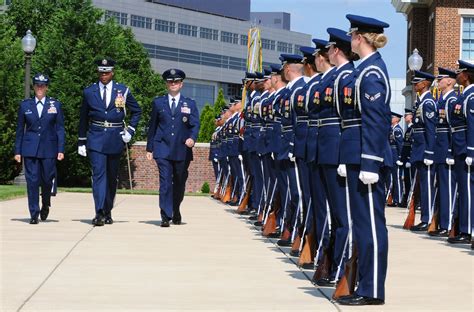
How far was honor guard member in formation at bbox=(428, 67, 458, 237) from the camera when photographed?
1602cm

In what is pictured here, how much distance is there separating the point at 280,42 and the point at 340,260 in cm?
13720

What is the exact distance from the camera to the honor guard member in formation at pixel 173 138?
56.5 ft

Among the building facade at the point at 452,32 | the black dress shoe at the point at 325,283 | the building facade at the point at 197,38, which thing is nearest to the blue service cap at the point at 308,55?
the black dress shoe at the point at 325,283

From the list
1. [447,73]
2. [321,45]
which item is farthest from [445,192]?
[321,45]

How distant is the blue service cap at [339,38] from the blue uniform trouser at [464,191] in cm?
557

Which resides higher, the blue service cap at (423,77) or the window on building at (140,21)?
the window on building at (140,21)

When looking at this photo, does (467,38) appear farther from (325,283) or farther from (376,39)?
(376,39)

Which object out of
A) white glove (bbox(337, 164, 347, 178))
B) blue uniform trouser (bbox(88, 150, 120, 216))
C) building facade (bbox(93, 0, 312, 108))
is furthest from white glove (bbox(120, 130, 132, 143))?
building facade (bbox(93, 0, 312, 108))

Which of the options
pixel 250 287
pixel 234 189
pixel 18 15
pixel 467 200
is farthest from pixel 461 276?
pixel 18 15

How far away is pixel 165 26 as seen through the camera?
12556 cm

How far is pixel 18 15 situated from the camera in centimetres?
6431

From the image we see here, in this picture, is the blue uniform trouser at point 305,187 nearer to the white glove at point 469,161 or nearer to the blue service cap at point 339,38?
the blue service cap at point 339,38

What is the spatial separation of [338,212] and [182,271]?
2.06 metres

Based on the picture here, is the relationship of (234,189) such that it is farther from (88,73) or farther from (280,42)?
(280,42)
